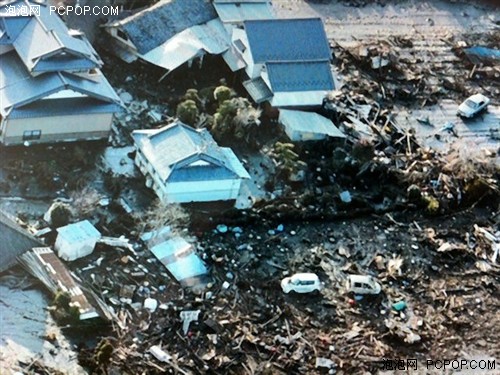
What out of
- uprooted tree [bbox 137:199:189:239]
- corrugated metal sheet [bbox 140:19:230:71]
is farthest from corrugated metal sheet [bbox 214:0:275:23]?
uprooted tree [bbox 137:199:189:239]

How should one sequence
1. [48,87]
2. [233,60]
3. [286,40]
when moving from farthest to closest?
[233,60], [286,40], [48,87]

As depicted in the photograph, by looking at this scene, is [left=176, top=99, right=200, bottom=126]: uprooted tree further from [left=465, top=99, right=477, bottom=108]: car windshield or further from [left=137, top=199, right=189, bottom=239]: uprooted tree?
[left=465, top=99, right=477, bottom=108]: car windshield

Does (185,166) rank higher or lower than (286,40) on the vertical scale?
lower

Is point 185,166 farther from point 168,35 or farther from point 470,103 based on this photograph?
point 470,103

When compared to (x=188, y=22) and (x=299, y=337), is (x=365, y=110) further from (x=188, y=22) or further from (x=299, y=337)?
(x=299, y=337)

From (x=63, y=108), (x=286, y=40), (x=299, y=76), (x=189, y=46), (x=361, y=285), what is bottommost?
(x=361, y=285)

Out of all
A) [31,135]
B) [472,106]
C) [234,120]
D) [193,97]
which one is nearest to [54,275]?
[31,135]

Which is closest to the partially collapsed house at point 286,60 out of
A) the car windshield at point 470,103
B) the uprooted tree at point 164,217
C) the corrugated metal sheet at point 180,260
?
the car windshield at point 470,103

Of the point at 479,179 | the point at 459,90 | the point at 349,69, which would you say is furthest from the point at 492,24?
the point at 479,179
